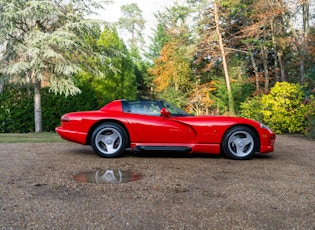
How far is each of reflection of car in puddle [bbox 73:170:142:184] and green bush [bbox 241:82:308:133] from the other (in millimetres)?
9825

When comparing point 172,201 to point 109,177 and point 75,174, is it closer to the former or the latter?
point 109,177

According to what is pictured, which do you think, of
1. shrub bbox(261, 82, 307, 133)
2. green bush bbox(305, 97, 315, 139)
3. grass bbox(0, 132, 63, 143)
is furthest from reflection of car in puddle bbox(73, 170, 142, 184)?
shrub bbox(261, 82, 307, 133)

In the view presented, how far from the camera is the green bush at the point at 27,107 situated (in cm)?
1293

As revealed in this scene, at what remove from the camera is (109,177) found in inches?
174

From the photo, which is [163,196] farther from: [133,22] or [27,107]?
[133,22]

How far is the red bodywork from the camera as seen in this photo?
19.4ft

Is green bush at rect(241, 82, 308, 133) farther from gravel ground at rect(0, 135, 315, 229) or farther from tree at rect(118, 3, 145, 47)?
tree at rect(118, 3, 145, 47)

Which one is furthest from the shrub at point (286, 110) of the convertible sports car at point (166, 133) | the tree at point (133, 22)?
the tree at point (133, 22)

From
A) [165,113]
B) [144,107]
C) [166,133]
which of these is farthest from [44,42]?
[166,133]

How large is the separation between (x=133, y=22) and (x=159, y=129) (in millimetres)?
40149

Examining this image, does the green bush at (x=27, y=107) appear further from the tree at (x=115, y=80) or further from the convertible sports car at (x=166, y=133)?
the tree at (x=115, y=80)

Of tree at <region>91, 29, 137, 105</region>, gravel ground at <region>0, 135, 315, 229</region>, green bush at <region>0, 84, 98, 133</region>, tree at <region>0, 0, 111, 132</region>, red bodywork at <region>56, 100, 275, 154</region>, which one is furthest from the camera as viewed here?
tree at <region>91, 29, 137, 105</region>

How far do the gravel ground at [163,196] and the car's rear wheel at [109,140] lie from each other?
1.09ft

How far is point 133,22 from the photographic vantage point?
144 feet
